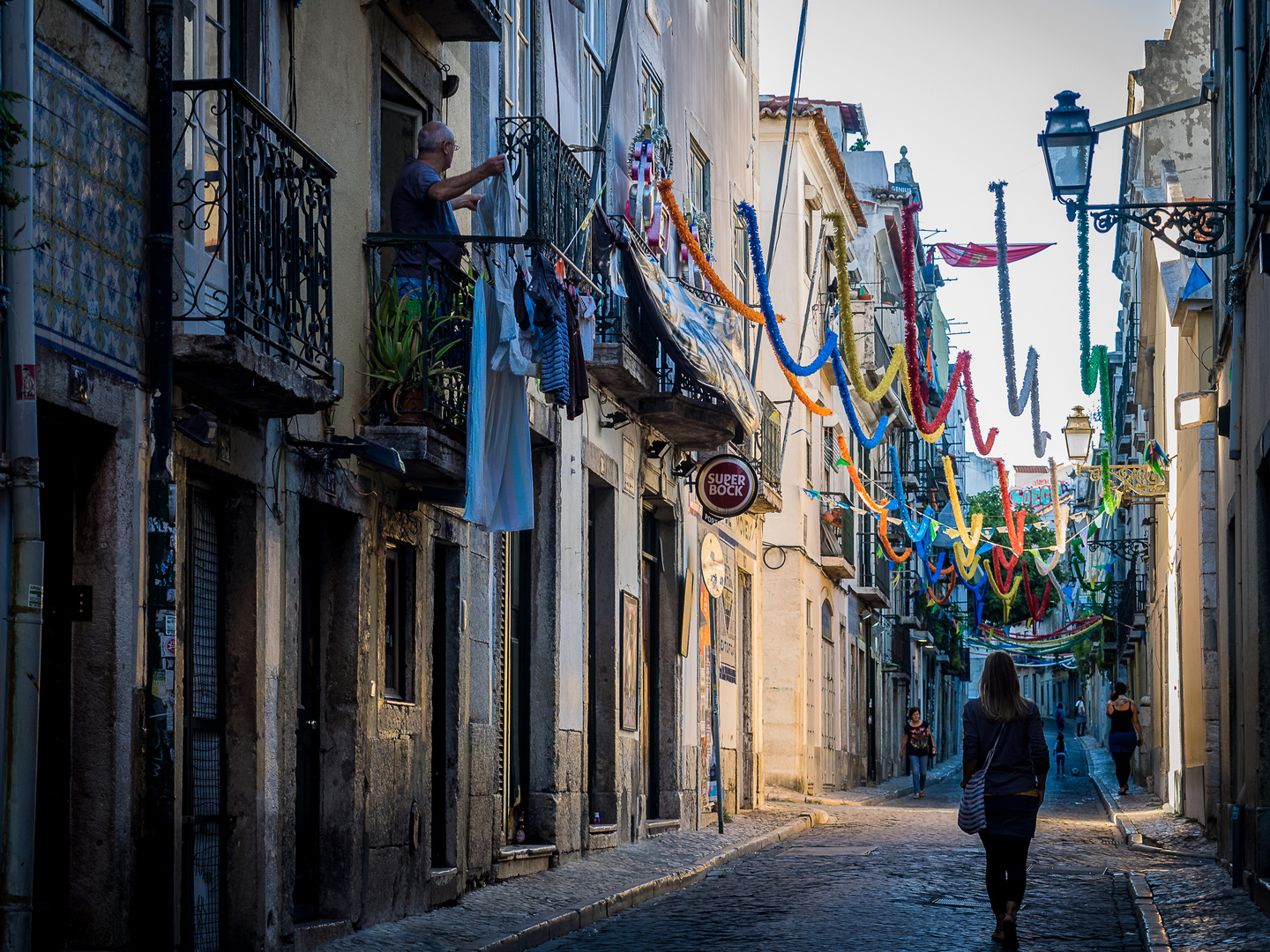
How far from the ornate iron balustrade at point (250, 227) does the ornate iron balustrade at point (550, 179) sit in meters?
3.08

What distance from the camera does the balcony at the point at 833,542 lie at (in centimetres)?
3322

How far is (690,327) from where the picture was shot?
1731 cm

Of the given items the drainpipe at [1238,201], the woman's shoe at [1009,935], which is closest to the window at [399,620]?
the woman's shoe at [1009,935]

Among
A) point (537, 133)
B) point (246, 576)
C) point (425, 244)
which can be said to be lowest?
point (246, 576)

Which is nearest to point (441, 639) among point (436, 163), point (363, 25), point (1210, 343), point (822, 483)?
point (436, 163)

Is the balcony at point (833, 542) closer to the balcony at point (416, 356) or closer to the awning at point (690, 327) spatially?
the awning at point (690, 327)

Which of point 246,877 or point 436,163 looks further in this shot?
point 436,163

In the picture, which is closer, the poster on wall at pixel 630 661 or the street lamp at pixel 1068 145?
the street lamp at pixel 1068 145

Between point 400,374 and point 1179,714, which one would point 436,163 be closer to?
point 400,374

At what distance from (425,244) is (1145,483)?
1606 centimetres

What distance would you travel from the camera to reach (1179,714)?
22.0 m

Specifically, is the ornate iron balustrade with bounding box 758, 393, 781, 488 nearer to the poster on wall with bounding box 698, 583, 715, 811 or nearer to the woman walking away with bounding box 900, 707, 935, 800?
the poster on wall with bounding box 698, 583, 715, 811

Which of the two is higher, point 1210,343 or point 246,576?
point 1210,343

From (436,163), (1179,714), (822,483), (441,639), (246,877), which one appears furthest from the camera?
(822,483)
